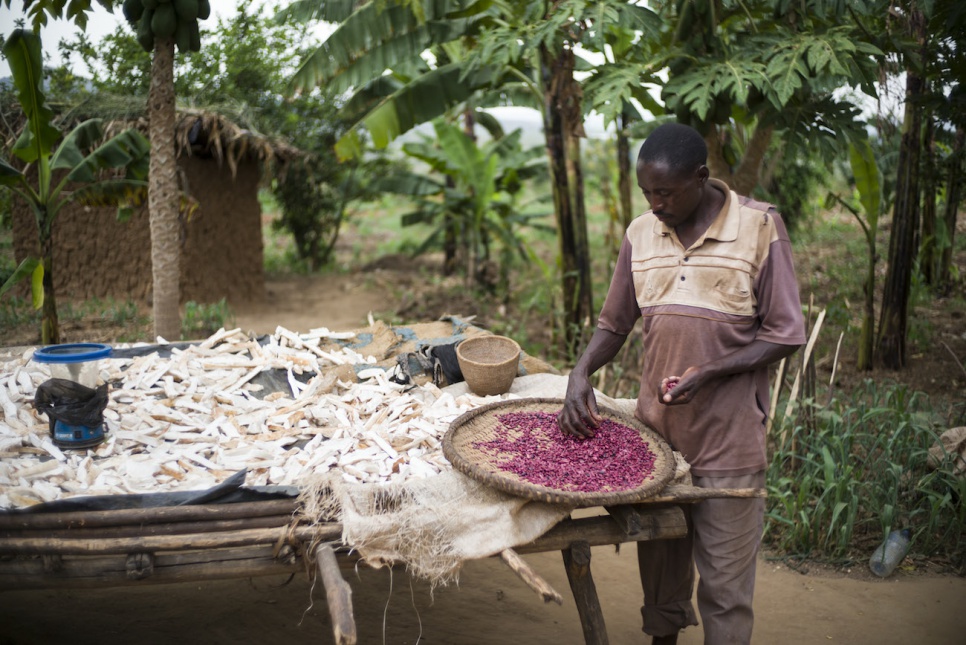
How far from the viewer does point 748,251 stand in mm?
2217

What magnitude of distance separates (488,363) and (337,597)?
153 centimetres

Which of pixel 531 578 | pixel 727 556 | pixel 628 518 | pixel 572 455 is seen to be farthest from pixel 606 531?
pixel 531 578

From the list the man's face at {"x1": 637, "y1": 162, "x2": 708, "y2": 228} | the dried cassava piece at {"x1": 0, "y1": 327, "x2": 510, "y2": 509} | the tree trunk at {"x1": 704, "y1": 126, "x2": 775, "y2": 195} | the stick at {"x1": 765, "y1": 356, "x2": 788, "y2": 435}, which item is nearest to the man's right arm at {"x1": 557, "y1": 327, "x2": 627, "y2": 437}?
the dried cassava piece at {"x1": 0, "y1": 327, "x2": 510, "y2": 509}

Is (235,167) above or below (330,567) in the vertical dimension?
above

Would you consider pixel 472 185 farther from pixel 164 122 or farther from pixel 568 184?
pixel 164 122

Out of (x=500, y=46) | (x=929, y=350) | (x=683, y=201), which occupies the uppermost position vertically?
(x=500, y=46)

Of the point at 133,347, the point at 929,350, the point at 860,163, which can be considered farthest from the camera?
the point at 929,350

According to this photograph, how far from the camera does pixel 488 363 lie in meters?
3.17

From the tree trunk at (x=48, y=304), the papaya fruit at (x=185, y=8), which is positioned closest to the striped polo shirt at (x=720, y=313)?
the papaya fruit at (x=185, y=8)

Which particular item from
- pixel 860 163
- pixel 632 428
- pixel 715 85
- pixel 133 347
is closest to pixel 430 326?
pixel 133 347

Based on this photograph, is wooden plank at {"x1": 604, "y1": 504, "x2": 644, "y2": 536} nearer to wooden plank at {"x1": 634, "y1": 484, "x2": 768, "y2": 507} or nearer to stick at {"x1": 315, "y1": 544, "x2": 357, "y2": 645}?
wooden plank at {"x1": 634, "y1": 484, "x2": 768, "y2": 507}

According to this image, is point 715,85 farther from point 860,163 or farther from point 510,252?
point 510,252

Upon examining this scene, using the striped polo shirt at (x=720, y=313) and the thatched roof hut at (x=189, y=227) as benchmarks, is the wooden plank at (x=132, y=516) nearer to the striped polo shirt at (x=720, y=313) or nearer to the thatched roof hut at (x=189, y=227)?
the striped polo shirt at (x=720, y=313)

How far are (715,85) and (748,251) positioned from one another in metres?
2.19
